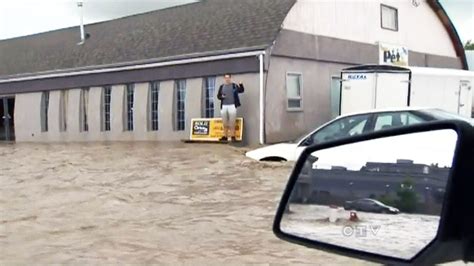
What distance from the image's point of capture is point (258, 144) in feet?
58.2

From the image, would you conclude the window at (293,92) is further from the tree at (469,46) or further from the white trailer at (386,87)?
the tree at (469,46)

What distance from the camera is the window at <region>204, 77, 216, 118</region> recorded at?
19.3 meters

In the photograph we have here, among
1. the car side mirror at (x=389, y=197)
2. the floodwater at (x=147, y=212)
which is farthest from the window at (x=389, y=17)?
the car side mirror at (x=389, y=197)

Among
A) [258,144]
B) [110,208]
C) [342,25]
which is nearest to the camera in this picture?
[110,208]

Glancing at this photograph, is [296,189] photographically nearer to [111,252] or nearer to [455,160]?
[455,160]

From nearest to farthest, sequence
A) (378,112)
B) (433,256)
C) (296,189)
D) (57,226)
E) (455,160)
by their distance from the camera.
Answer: (455,160), (433,256), (296,189), (57,226), (378,112)

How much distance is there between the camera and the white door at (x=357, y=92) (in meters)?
17.4

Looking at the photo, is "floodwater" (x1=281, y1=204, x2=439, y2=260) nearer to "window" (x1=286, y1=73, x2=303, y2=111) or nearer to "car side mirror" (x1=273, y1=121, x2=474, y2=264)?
"car side mirror" (x1=273, y1=121, x2=474, y2=264)

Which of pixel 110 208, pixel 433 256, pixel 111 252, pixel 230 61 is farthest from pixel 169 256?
pixel 230 61

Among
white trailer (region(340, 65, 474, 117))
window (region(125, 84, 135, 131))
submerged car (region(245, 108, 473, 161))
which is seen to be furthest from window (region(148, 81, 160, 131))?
submerged car (region(245, 108, 473, 161))

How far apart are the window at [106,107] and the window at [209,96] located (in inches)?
214

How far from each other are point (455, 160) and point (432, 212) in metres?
0.23

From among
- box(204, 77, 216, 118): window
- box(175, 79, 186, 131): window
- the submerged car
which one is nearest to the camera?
Answer: the submerged car

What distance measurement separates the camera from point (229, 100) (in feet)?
57.7
